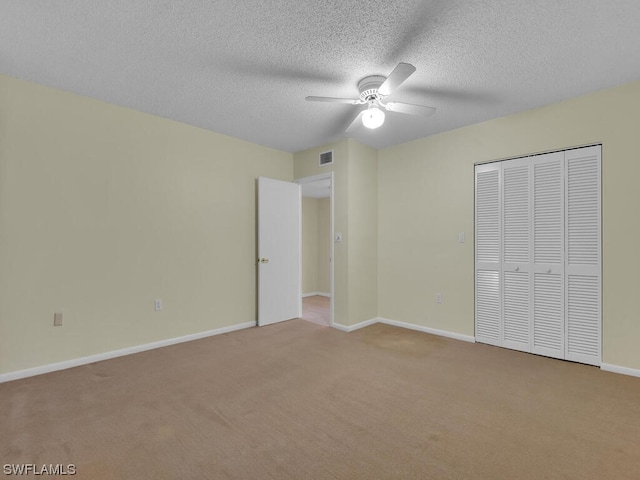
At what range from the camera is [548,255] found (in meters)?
3.24

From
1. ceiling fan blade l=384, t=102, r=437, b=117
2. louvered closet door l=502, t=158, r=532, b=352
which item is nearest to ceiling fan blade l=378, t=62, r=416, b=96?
ceiling fan blade l=384, t=102, r=437, b=117

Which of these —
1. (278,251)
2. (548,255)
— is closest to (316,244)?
(278,251)

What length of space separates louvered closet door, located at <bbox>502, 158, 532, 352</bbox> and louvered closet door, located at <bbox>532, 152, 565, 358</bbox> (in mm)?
64

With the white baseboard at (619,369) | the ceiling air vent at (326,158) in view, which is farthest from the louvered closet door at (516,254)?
the ceiling air vent at (326,158)

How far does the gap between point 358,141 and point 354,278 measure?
1.86 metres

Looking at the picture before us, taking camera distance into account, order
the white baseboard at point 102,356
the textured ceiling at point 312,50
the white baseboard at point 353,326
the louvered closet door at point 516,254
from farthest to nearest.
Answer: the white baseboard at point 353,326 < the louvered closet door at point 516,254 < the white baseboard at point 102,356 < the textured ceiling at point 312,50

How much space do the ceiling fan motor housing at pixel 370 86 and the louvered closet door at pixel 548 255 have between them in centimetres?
195

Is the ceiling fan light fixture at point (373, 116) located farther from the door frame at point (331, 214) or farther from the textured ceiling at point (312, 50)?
the door frame at point (331, 214)

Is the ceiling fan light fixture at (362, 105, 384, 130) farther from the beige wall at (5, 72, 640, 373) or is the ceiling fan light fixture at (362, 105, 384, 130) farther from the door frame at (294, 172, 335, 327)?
the door frame at (294, 172, 335, 327)

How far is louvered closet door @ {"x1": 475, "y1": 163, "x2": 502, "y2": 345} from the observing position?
3.57 m

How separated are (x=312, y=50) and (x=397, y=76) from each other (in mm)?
637

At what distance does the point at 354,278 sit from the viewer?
427 cm

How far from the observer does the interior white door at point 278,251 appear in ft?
14.5

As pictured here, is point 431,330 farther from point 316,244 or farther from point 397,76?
point 316,244
